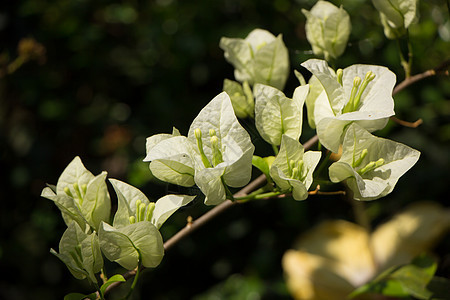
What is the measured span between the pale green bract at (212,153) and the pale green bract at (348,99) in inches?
3.1

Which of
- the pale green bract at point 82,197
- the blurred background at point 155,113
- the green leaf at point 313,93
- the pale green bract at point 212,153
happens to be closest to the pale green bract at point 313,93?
the green leaf at point 313,93

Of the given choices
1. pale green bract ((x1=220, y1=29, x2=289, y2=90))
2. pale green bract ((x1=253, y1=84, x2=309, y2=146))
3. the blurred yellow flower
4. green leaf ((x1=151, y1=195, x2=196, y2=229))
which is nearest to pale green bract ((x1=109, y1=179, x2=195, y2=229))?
green leaf ((x1=151, y1=195, x2=196, y2=229))

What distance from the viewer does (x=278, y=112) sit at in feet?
1.55

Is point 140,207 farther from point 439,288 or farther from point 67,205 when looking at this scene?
point 439,288

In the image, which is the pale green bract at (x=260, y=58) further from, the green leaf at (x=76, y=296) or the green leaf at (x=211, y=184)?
the green leaf at (x=76, y=296)

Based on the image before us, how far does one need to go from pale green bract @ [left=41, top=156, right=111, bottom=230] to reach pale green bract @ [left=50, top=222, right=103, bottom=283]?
0.02m

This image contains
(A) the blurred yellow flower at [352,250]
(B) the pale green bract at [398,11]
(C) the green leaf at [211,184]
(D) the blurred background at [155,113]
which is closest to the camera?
(C) the green leaf at [211,184]

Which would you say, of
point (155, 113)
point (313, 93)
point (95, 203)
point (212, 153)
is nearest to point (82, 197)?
point (95, 203)

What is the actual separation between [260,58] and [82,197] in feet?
0.86

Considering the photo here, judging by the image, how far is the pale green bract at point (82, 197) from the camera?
48 centimetres

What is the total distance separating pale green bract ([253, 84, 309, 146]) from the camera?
0.47 meters

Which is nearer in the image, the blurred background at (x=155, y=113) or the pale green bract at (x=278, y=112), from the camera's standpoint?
the pale green bract at (x=278, y=112)

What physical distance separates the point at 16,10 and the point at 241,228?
0.73m

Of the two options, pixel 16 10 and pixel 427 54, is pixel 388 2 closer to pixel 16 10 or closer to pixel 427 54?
pixel 427 54
